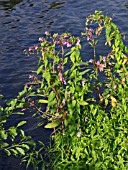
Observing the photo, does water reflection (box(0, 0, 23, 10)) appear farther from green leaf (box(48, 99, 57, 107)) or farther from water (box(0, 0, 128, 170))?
green leaf (box(48, 99, 57, 107))

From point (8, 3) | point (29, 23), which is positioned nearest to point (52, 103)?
point (29, 23)

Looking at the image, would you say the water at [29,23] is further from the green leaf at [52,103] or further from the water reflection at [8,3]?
the green leaf at [52,103]

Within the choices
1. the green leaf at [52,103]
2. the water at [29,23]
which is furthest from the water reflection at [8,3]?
the green leaf at [52,103]

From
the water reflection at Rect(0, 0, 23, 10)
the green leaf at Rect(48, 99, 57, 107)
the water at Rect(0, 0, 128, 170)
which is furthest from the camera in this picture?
the water reflection at Rect(0, 0, 23, 10)

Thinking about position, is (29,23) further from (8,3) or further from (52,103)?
(52,103)

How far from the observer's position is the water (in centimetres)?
1139

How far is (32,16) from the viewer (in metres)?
15.5

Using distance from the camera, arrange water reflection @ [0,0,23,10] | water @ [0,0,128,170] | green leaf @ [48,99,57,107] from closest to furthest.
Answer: green leaf @ [48,99,57,107], water @ [0,0,128,170], water reflection @ [0,0,23,10]

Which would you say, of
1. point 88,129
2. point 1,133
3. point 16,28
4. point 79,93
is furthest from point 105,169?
point 16,28

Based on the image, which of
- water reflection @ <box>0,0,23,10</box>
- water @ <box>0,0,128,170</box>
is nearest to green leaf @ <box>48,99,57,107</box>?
water @ <box>0,0,128,170</box>

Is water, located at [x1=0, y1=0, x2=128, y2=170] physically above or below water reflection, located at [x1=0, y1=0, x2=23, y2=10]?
below

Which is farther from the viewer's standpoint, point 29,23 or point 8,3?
point 8,3

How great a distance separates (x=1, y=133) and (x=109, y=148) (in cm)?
200

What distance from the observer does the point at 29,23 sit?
1489 centimetres
